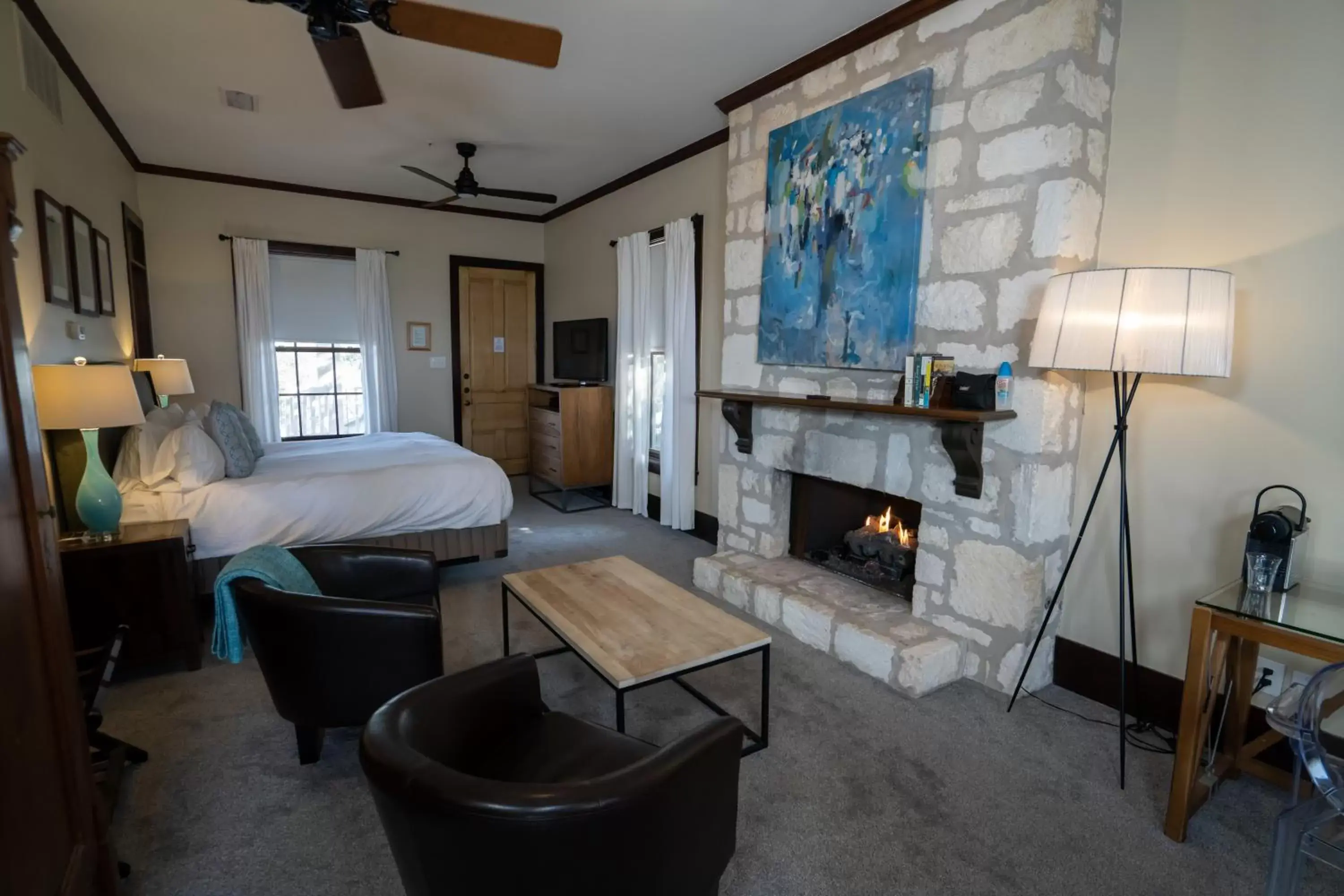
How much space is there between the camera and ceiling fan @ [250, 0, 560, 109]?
202cm

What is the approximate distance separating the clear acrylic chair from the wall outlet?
706 millimetres

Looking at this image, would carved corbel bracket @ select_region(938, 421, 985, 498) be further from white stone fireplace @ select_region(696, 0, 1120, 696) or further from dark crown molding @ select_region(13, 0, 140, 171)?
dark crown molding @ select_region(13, 0, 140, 171)

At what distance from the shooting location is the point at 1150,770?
2.14 m

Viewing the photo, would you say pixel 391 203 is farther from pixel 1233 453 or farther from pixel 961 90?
pixel 1233 453

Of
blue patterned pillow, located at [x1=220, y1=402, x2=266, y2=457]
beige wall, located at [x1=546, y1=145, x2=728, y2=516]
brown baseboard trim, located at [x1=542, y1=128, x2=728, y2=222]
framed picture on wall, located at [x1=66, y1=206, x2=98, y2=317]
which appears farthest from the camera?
beige wall, located at [x1=546, y1=145, x2=728, y2=516]

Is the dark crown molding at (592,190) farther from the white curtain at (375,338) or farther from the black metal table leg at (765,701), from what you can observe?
the black metal table leg at (765,701)

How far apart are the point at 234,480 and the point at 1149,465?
3925mm

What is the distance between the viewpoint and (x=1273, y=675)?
2.10 metres

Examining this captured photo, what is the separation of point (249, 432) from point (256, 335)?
6.94 feet

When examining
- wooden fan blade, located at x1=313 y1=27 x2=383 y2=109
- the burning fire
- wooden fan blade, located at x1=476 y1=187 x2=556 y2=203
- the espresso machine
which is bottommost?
the burning fire

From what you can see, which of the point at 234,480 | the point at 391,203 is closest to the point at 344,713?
the point at 234,480

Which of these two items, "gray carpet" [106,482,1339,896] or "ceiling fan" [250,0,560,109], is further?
"ceiling fan" [250,0,560,109]

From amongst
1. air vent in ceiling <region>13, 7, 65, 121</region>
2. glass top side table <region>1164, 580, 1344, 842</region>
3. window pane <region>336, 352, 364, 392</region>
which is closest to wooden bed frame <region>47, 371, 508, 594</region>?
air vent in ceiling <region>13, 7, 65, 121</region>

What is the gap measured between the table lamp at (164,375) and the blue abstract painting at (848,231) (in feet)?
13.1
